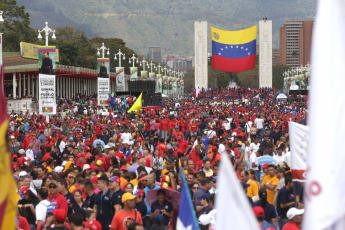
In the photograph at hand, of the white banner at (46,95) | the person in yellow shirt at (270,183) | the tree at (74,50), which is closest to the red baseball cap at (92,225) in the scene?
the person in yellow shirt at (270,183)

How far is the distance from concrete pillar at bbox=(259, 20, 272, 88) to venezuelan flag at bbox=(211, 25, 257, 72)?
15.5 meters

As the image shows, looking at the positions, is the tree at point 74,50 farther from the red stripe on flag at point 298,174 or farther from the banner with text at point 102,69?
the red stripe on flag at point 298,174

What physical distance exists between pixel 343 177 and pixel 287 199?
6039 millimetres

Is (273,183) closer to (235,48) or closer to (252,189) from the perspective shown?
(252,189)

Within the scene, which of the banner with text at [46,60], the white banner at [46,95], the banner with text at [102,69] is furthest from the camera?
the banner with text at [102,69]

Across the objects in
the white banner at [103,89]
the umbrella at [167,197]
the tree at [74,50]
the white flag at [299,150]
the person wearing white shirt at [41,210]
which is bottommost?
the person wearing white shirt at [41,210]

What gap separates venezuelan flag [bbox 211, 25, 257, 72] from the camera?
81.2m

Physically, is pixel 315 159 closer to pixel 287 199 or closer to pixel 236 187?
pixel 236 187

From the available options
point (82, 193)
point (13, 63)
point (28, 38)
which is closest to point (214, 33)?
point (28, 38)

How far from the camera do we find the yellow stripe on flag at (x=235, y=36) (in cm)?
8125

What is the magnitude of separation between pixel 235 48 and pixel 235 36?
136 cm

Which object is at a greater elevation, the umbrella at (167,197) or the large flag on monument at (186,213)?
the large flag on monument at (186,213)

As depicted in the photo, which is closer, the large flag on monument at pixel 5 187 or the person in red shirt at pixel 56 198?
the large flag on monument at pixel 5 187

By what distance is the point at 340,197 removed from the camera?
4.19 metres
